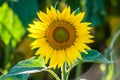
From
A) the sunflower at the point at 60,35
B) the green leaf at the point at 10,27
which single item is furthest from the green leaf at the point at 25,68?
the green leaf at the point at 10,27

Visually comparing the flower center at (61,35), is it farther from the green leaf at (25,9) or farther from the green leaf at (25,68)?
the green leaf at (25,9)

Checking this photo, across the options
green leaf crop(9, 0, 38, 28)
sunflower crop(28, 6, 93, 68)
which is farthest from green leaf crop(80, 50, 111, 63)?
green leaf crop(9, 0, 38, 28)

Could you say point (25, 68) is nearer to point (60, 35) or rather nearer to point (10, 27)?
point (60, 35)

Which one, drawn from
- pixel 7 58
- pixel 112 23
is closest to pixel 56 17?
pixel 7 58

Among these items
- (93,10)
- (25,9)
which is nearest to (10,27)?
(25,9)

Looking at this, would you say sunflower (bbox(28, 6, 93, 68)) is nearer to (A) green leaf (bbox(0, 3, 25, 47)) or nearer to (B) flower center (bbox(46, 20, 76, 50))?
(B) flower center (bbox(46, 20, 76, 50))

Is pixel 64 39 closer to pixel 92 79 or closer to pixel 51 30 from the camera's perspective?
pixel 51 30
